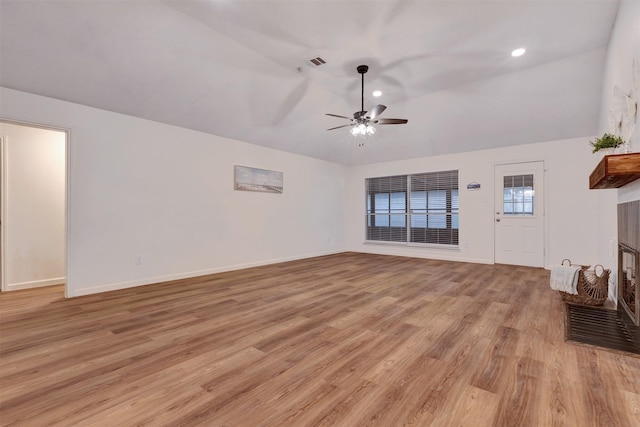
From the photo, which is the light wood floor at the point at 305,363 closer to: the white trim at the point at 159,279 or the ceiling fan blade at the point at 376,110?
the white trim at the point at 159,279

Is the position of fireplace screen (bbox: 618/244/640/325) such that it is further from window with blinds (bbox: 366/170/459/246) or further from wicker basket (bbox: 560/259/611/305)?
window with blinds (bbox: 366/170/459/246)

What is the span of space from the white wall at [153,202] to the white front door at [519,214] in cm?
485

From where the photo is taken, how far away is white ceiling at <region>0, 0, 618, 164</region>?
301cm

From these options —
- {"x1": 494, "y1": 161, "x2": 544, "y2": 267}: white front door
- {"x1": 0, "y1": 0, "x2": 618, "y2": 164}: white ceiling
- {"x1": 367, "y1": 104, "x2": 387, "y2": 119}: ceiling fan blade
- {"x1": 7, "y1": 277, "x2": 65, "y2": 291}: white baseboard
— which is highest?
{"x1": 0, "y1": 0, "x2": 618, "y2": 164}: white ceiling

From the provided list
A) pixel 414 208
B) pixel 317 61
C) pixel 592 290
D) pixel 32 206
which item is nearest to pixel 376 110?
pixel 317 61

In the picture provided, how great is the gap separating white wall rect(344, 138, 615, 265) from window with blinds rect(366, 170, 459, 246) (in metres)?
0.26

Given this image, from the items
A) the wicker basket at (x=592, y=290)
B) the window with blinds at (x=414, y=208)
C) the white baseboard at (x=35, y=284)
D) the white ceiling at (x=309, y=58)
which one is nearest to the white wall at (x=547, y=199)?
the window with blinds at (x=414, y=208)

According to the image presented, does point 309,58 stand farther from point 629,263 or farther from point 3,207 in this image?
point 3,207

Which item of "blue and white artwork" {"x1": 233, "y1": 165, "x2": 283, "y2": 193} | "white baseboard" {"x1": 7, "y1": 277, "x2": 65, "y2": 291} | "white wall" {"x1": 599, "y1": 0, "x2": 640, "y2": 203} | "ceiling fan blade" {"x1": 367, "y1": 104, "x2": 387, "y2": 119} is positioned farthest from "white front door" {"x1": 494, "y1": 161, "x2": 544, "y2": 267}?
"white baseboard" {"x1": 7, "y1": 277, "x2": 65, "y2": 291}

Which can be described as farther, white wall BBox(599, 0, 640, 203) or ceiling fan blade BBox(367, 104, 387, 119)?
ceiling fan blade BBox(367, 104, 387, 119)

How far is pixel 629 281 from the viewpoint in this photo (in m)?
2.68

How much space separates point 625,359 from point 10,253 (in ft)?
24.7

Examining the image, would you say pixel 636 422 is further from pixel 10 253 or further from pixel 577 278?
pixel 10 253

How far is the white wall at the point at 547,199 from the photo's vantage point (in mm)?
5375
